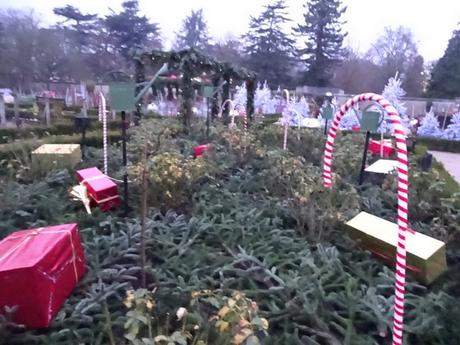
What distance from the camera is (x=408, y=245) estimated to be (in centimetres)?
314

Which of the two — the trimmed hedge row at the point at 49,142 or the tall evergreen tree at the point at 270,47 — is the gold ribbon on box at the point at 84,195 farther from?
the tall evergreen tree at the point at 270,47

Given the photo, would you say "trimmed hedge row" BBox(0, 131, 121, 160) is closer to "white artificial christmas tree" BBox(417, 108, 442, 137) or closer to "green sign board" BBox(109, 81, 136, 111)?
"green sign board" BBox(109, 81, 136, 111)

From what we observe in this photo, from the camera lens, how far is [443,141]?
633 inches

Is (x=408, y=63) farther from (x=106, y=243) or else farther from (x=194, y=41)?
(x=106, y=243)

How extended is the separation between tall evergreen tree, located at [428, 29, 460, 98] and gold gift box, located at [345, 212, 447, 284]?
90.8 ft

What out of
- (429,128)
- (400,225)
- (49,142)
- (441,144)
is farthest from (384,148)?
(429,128)

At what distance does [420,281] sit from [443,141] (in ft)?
49.3

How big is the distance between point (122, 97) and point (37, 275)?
6.33 feet

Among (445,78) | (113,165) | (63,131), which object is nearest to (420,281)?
(113,165)

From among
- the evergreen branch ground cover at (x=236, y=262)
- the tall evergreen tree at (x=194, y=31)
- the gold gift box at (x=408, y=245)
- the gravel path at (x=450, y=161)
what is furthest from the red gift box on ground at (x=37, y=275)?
the tall evergreen tree at (x=194, y=31)

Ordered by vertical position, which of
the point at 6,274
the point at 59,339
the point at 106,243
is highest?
the point at 6,274

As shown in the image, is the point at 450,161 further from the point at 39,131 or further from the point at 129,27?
the point at 129,27

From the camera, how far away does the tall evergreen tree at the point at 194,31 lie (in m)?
41.6

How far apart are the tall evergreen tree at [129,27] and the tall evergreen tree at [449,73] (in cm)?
2230
